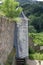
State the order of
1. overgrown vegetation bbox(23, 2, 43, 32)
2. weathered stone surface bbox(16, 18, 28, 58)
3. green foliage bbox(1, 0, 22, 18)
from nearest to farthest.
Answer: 1. green foliage bbox(1, 0, 22, 18)
2. weathered stone surface bbox(16, 18, 28, 58)
3. overgrown vegetation bbox(23, 2, 43, 32)

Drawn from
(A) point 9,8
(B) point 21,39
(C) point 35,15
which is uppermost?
(A) point 9,8

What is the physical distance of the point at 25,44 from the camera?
11.9 meters

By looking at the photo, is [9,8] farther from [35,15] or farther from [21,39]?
[35,15]

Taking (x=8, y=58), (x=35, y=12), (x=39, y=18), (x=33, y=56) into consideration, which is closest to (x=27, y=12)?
(x=35, y=12)

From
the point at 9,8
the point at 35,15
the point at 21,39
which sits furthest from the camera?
the point at 35,15

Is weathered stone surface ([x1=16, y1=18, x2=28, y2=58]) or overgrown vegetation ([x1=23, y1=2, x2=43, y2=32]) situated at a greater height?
weathered stone surface ([x1=16, y1=18, x2=28, y2=58])

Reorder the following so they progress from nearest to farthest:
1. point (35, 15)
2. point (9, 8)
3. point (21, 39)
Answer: point (9, 8), point (21, 39), point (35, 15)

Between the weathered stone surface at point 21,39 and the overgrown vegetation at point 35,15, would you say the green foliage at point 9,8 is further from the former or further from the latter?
the overgrown vegetation at point 35,15

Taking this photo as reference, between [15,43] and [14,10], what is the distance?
1634 mm

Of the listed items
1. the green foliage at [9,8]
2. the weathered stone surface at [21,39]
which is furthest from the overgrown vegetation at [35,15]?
the green foliage at [9,8]

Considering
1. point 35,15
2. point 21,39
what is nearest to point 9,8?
point 21,39

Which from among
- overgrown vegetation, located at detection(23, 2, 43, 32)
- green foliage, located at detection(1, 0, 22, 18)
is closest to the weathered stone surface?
green foliage, located at detection(1, 0, 22, 18)

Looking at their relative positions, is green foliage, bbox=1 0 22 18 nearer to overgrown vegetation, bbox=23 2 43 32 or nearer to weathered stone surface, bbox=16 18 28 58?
weathered stone surface, bbox=16 18 28 58

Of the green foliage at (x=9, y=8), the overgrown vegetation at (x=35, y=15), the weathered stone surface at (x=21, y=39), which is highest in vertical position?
the green foliage at (x=9, y=8)
